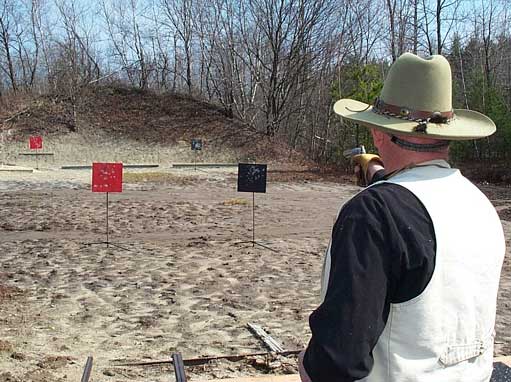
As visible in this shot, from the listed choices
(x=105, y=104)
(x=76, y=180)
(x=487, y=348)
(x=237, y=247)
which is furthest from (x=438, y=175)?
(x=105, y=104)

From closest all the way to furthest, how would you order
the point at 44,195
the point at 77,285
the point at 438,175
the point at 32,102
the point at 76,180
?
the point at 438,175 → the point at 77,285 → the point at 44,195 → the point at 76,180 → the point at 32,102

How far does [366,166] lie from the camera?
219 centimetres

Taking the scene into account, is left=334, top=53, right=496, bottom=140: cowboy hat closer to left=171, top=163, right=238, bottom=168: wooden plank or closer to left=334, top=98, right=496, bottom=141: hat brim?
left=334, top=98, right=496, bottom=141: hat brim

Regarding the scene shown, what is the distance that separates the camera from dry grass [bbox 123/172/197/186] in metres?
19.9

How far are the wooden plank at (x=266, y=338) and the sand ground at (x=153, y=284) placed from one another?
69 mm

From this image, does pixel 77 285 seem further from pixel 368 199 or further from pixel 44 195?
pixel 44 195

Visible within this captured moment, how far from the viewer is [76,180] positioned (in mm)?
20219

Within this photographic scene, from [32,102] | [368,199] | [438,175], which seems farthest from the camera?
[32,102]

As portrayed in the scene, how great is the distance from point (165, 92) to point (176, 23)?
4.24 metres

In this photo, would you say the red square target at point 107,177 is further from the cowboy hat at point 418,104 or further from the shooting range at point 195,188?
the cowboy hat at point 418,104

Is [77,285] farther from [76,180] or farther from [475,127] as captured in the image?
[76,180]

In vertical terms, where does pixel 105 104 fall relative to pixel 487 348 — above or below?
above

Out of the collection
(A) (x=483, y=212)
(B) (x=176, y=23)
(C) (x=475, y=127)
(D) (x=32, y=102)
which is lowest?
(A) (x=483, y=212)

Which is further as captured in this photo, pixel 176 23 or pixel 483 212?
pixel 176 23
